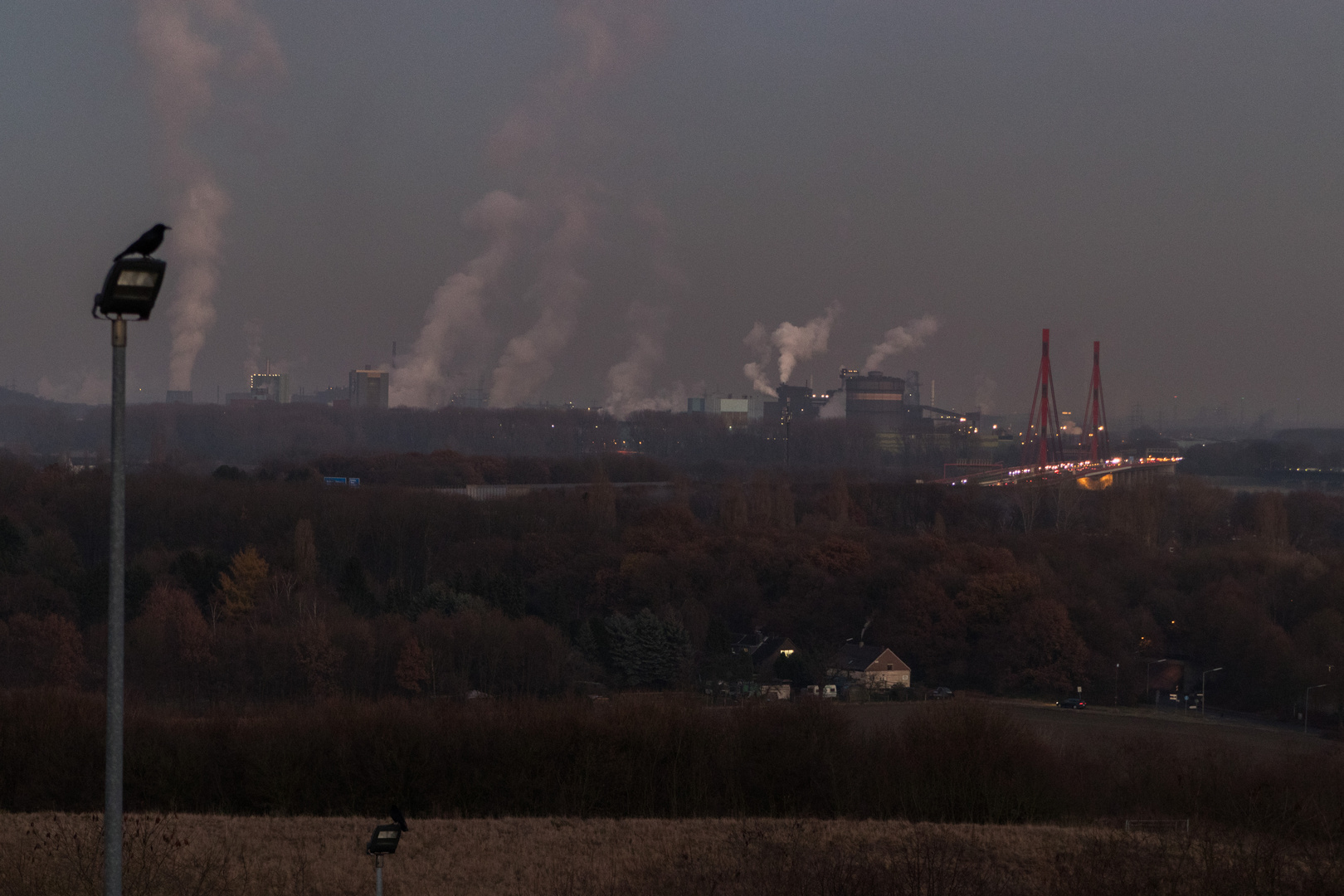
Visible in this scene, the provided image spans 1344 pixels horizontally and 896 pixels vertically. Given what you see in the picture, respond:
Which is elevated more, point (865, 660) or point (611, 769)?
point (611, 769)

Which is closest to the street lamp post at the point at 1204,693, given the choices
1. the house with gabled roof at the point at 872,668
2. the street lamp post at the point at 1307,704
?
the street lamp post at the point at 1307,704

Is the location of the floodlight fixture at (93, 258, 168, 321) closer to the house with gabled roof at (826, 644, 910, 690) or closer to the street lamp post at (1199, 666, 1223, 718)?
the house with gabled roof at (826, 644, 910, 690)

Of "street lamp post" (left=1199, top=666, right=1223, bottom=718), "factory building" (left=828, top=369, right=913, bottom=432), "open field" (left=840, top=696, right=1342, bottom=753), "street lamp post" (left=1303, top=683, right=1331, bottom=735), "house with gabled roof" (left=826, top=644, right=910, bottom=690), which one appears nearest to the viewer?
"open field" (left=840, top=696, right=1342, bottom=753)

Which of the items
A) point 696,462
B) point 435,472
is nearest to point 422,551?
point 435,472

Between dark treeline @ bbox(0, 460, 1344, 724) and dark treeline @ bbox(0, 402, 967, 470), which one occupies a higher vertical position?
dark treeline @ bbox(0, 402, 967, 470)

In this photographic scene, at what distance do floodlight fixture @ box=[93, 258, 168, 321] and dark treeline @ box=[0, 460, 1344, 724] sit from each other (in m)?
17.8

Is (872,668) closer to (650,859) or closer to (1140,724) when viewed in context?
(1140,724)

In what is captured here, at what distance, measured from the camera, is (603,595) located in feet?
93.8

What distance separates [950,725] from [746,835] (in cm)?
467

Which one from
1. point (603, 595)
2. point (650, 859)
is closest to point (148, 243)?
point (650, 859)

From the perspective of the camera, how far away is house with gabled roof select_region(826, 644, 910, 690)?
2328 cm

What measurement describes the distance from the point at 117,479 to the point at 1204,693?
73.4ft

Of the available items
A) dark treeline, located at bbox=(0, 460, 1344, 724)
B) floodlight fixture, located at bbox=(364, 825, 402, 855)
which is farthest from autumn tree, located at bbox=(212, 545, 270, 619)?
floodlight fixture, located at bbox=(364, 825, 402, 855)

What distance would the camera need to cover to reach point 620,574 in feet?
96.3
